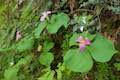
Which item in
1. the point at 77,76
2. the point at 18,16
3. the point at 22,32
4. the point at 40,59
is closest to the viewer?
the point at 77,76

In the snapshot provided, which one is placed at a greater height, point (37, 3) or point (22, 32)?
point (37, 3)

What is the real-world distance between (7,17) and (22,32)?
68 cm

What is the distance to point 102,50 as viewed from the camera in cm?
210

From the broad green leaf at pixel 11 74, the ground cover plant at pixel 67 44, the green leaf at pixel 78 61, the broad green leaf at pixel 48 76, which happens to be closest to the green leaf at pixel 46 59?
the ground cover plant at pixel 67 44

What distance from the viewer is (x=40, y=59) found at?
2520 millimetres

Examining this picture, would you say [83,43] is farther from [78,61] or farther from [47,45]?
[47,45]

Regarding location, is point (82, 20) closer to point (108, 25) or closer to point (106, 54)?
point (108, 25)

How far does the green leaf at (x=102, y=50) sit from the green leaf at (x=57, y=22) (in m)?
0.36

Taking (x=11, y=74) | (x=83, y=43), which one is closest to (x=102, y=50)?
(x=83, y=43)

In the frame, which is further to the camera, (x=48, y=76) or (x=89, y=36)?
(x=48, y=76)

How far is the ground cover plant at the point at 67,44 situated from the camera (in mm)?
2121

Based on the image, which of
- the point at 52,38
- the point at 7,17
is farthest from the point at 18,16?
the point at 52,38

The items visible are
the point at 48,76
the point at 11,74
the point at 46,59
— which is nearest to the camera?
the point at 48,76

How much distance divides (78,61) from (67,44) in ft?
1.55
